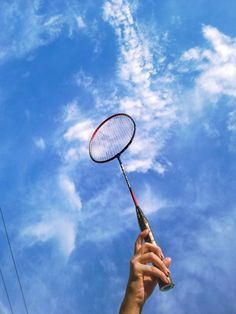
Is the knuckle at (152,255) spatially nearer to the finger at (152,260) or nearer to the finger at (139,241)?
the finger at (152,260)

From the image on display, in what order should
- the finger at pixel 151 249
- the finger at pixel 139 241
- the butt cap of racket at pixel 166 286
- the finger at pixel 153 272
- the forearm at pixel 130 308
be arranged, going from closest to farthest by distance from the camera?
the forearm at pixel 130 308
the finger at pixel 153 272
the butt cap of racket at pixel 166 286
the finger at pixel 151 249
the finger at pixel 139 241

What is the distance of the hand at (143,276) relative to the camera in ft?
14.4

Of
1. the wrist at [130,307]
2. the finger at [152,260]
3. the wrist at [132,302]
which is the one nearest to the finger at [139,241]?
the finger at [152,260]

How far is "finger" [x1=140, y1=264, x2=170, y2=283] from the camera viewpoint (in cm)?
442

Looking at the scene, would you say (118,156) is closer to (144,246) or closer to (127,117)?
(127,117)

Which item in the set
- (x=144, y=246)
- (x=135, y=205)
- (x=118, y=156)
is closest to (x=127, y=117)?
(x=118, y=156)

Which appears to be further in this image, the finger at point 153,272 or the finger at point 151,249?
the finger at point 151,249

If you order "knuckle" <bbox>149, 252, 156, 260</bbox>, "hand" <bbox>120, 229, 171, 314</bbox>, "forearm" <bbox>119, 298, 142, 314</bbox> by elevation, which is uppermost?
"knuckle" <bbox>149, 252, 156, 260</bbox>

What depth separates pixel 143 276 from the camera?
4.49 metres

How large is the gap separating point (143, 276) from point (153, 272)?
14 centimetres

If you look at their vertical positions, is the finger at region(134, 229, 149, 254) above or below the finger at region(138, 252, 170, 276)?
above

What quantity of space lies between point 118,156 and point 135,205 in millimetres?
2940

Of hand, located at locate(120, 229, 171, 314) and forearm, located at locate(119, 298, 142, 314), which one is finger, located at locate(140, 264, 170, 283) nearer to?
hand, located at locate(120, 229, 171, 314)

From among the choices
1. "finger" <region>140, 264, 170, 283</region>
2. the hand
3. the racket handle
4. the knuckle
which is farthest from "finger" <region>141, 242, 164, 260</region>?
the racket handle
